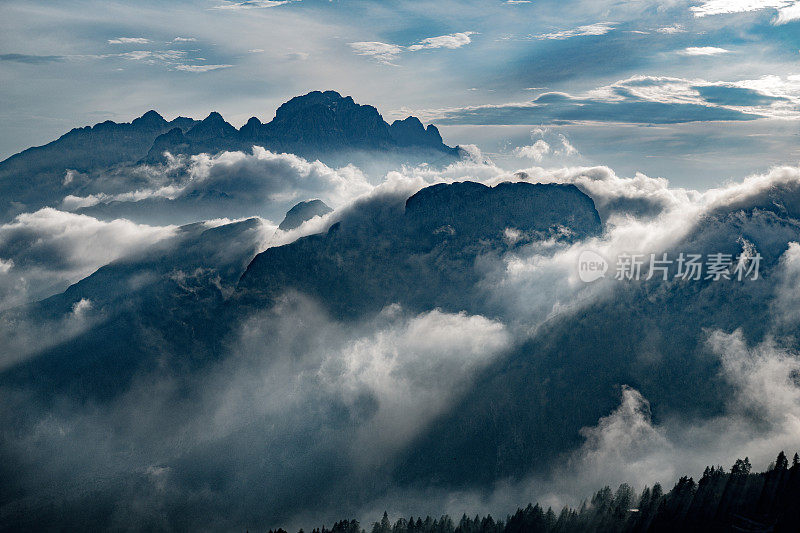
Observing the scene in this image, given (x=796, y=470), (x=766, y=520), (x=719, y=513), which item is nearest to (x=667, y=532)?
(x=719, y=513)

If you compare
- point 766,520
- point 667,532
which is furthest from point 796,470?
point 667,532

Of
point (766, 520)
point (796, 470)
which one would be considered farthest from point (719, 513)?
point (796, 470)

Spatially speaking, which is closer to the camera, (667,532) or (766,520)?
(766,520)

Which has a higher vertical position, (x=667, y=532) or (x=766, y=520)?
(x=766, y=520)

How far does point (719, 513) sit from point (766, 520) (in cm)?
1806

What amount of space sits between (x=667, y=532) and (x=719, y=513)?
20111 mm

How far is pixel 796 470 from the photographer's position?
651ft

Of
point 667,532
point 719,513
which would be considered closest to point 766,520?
point 719,513

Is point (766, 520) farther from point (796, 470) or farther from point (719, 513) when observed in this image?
point (796, 470)

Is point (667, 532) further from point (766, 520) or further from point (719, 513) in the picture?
point (766, 520)

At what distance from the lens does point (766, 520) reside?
177 metres

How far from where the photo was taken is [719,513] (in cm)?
19275

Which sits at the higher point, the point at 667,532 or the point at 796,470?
the point at 796,470

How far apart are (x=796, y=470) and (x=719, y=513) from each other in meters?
36.5
